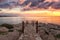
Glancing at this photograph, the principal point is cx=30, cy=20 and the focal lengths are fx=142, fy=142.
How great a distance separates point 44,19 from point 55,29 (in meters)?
0.27

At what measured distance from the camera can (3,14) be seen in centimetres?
267

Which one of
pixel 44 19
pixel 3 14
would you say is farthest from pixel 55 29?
pixel 3 14

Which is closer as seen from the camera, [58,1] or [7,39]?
[7,39]

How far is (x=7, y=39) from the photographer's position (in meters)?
2.49

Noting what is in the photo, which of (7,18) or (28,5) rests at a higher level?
(28,5)

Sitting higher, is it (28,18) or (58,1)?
(58,1)

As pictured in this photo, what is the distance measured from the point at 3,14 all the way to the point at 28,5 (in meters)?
0.50

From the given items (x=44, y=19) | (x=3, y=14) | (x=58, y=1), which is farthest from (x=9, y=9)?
(x=58, y=1)

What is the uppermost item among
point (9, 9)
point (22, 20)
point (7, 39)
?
point (9, 9)

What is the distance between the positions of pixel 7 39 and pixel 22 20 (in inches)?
17.6

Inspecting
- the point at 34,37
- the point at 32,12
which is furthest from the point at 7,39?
the point at 32,12

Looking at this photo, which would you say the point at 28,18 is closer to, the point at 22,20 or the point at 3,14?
the point at 22,20

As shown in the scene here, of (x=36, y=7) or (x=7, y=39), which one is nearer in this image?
(x=7, y=39)

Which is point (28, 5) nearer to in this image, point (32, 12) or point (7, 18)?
point (32, 12)
